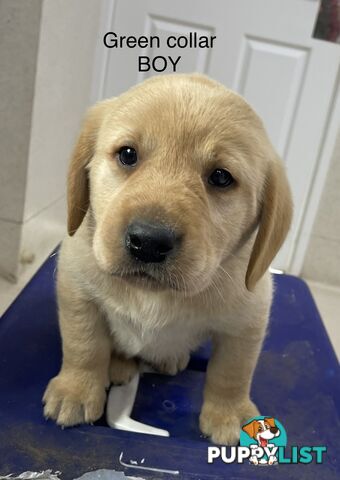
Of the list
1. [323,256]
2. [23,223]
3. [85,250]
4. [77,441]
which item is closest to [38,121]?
[23,223]

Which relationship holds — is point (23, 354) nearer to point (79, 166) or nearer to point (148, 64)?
point (79, 166)

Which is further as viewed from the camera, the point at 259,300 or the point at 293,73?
the point at 293,73

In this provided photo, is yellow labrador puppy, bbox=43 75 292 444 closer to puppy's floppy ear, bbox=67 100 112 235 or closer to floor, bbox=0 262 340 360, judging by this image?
puppy's floppy ear, bbox=67 100 112 235

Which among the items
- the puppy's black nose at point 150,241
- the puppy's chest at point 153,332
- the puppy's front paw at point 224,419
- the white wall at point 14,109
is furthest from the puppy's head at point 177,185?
the white wall at point 14,109

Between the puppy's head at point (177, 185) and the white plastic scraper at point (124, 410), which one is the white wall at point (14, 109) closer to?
the puppy's head at point (177, 185)

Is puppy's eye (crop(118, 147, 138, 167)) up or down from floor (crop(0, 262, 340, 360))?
up

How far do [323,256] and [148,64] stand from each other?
131 centimetres

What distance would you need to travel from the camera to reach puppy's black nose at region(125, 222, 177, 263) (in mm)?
786

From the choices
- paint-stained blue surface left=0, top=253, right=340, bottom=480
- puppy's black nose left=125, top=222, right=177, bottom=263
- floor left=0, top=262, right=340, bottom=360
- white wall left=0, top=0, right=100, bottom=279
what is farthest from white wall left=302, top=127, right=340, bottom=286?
puppy's black nose left=125, top=222, right=177, bottom=263

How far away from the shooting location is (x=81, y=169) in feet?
3.51

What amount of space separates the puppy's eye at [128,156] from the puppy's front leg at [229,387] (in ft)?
1.39

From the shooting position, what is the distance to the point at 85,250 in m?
1.07

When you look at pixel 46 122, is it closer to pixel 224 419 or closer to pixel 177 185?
pixel 177 185

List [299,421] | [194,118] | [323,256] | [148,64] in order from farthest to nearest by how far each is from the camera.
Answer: [323,256]
[148,64]
[299,421]
[194,118]
